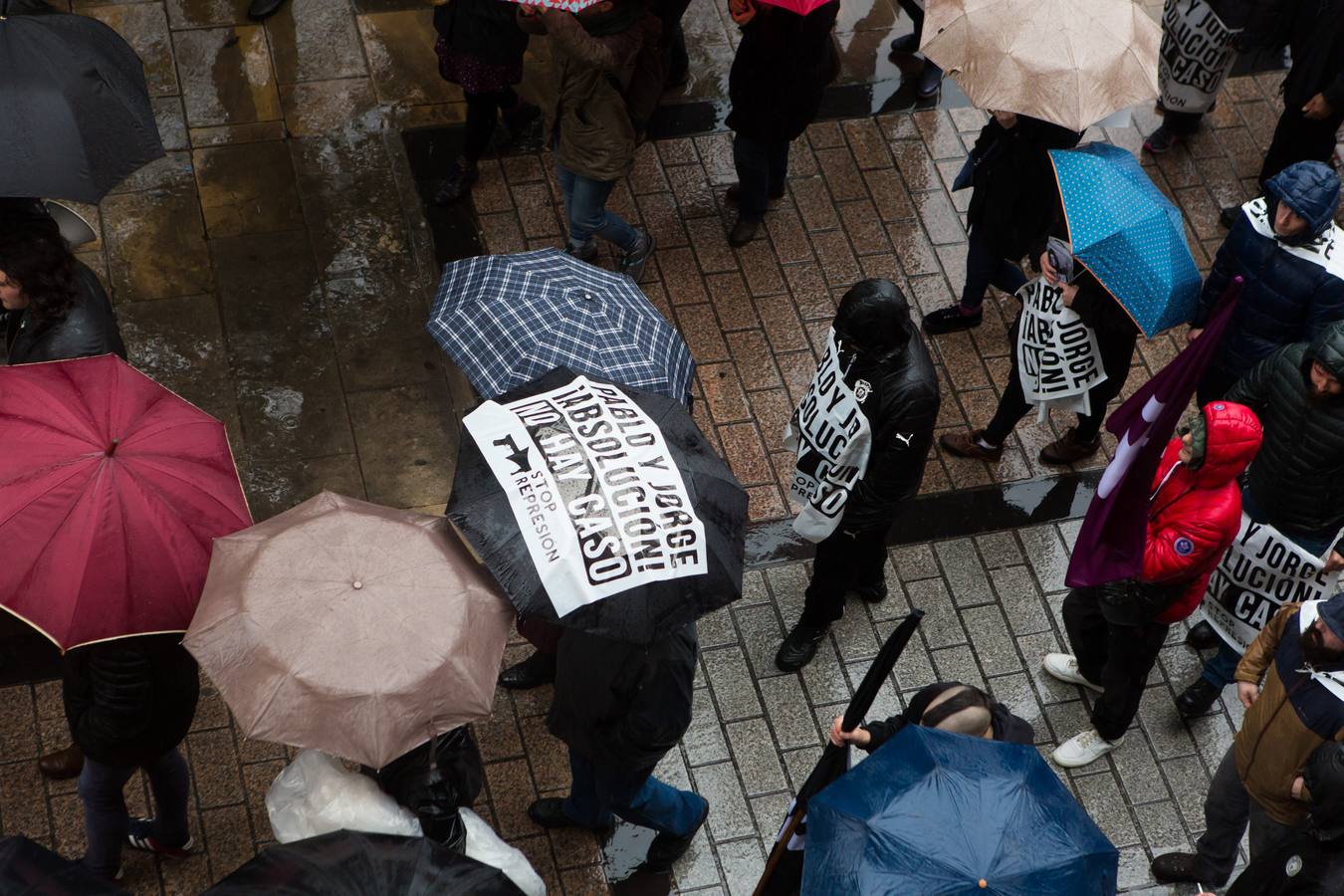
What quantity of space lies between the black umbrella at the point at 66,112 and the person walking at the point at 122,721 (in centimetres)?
167

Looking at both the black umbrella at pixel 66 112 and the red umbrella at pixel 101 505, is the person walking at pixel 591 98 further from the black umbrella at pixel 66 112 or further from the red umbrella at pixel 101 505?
the red umbrella at pixel 101 505

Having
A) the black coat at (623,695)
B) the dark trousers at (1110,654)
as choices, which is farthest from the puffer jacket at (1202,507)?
the black coat at (623,695)

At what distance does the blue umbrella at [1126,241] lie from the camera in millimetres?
6203

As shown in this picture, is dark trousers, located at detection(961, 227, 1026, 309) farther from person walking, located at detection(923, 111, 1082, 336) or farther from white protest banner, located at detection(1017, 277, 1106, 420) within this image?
white protest banner, located at detection(1017, 277, 1106, 420)

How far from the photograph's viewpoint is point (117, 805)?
16.8 ft

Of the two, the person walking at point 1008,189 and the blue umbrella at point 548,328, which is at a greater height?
the blue umbrella at point 548,328

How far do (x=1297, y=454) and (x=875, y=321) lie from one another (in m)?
1.91

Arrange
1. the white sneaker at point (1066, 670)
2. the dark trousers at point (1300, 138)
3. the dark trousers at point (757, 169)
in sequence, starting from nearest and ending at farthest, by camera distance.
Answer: the white sneaker at point (1066, 670) → the dark trousers at point (757, 169) → the dark trousers at point (1300, 138)

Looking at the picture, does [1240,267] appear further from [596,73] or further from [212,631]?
[212,631]

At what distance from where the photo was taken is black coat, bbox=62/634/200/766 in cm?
457

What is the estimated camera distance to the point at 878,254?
8016 millimetres

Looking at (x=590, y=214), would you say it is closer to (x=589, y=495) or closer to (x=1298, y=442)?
(x=589, y=495)

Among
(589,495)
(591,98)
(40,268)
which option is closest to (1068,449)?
(591,98)

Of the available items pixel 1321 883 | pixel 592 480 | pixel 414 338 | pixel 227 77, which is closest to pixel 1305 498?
pixel 1321 883
